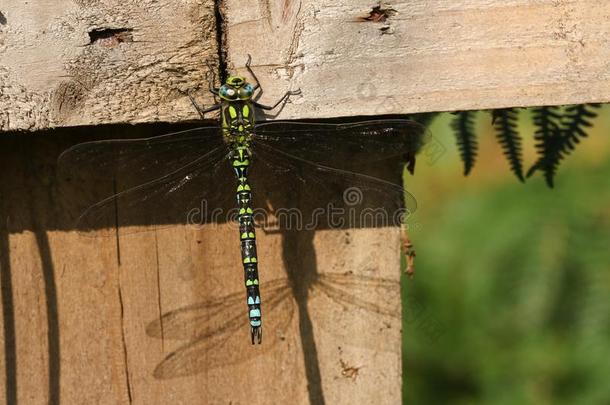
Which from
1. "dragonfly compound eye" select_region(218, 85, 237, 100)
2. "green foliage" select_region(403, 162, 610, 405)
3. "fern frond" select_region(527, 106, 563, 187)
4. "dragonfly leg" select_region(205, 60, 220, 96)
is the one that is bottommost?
"green foliage" select_region(403, 162, 610, 405)

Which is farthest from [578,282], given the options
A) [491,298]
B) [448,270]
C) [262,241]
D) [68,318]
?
[68,318]

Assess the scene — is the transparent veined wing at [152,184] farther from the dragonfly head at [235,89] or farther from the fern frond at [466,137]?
the fern frond at [466,137]

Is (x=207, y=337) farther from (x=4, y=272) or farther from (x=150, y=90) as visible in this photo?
(x=150, y=90)

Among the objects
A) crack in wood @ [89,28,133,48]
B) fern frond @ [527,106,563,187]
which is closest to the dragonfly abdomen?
crack in wood @ [89,28,133,48]

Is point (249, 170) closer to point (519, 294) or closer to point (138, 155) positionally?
point (138, 155)

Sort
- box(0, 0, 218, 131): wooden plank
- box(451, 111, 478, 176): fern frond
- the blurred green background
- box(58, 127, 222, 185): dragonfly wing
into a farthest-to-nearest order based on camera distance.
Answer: the blurred green background < box(451, 111, 478, 176): fern frond < box(58, 127, 222, 185): dragonfly wing < box(0, 0, 218, 131): wooden plank

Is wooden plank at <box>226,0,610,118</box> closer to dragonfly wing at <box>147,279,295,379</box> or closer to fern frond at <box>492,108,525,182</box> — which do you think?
fern frond at <box>492,108,525,182</box>
